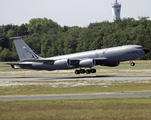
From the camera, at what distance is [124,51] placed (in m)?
54.5

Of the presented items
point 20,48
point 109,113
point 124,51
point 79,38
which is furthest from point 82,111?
point 79,38

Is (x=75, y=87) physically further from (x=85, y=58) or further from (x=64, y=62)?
(x=85, y=58)

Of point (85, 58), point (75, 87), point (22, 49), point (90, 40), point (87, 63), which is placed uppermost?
point (90, 40)

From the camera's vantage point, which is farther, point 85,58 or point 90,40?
point 90,40

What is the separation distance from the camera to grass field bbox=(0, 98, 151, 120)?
1889 centimetres

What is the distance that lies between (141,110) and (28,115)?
789cm

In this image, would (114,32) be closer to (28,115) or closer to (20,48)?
(20,48)

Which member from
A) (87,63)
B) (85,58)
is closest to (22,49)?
(85,58)

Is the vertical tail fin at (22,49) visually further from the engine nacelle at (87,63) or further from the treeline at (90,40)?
the treeline at (90,40)

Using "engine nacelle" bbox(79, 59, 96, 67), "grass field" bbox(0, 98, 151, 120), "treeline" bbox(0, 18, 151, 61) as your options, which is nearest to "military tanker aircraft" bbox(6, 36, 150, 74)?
"engine nacelle" bbox(79, 59, 96, 67)

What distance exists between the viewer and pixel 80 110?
2119 centimetres

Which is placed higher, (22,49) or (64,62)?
(22,49)

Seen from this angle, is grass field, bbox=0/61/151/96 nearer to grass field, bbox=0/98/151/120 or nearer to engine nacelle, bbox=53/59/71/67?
grass field, bbox=0/98/151/120

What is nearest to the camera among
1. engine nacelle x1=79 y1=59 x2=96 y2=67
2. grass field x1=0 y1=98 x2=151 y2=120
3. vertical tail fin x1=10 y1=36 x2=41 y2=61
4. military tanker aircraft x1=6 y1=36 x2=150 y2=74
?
grass field x1=0 y1=98 x2=151 y2=120
